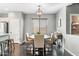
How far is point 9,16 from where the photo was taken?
1539 millimetres

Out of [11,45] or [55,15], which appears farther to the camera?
[55,15]

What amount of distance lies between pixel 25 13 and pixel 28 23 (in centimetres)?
22

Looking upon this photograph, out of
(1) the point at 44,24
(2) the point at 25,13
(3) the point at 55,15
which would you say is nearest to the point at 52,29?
(1) the point at 44,24

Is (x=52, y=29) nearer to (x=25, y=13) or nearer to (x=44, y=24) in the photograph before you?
(x=44, y=24)

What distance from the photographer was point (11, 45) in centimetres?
152

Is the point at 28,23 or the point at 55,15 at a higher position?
the point at 55,15

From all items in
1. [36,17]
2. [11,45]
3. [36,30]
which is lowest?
[11,45]

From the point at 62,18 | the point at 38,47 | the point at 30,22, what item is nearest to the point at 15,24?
the point at 30,22

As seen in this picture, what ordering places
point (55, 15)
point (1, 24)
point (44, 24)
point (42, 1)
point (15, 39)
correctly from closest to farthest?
1. point (42, 1)
2. point (1, 24)
3. point (15, 39)
4. point (44, 24)
5. point (55, 15)

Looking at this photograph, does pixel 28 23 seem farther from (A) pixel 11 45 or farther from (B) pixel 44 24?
(A) pixel 11 45

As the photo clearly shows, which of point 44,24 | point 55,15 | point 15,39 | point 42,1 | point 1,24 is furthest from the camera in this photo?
point 55,15

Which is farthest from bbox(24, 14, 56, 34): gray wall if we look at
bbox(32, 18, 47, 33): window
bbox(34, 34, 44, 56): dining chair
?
bbox(34, 34, 44, 56): dining chair

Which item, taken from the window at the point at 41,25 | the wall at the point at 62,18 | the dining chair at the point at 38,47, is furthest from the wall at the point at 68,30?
the dining chair at the point at 38,47

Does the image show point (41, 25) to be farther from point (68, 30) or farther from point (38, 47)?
point (38, 47)
